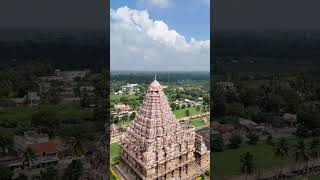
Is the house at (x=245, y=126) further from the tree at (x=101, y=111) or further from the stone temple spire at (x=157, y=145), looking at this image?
the tree at (x=101, y=111)

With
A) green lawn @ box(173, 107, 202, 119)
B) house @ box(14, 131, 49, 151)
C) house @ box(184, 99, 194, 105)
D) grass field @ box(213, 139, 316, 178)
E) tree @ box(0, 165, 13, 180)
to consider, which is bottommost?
grass field @ box(213, 139, 316, 178)

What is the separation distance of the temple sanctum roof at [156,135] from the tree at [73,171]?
1.19 meters

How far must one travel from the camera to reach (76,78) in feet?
57.9

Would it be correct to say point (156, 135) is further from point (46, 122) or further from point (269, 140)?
point (46, 122)

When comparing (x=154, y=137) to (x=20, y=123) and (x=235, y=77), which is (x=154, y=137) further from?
(x=235, y=77)

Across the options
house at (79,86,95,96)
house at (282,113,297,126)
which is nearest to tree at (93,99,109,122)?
house at (79,86,95,96)

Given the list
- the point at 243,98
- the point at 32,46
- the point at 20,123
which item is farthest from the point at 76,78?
the point at 243,98

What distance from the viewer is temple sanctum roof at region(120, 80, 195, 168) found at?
8875 millimetres

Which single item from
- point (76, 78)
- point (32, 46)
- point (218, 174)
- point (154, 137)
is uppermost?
point (32, 46)

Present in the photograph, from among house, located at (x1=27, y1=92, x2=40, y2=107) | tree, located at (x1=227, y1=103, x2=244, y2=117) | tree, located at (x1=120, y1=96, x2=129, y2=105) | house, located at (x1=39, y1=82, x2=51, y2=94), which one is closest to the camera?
tree, located at (x1=227, y1=103, x2=244, y2=117)

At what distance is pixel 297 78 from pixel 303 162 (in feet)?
30.9

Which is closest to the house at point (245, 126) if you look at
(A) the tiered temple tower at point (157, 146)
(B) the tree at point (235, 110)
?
(B) the tree at point (235, 110)

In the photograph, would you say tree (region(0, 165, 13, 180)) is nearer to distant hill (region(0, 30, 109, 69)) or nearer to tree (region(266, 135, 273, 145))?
tree (region(266, 135, 273, 145))

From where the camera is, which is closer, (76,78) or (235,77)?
(76,78)
